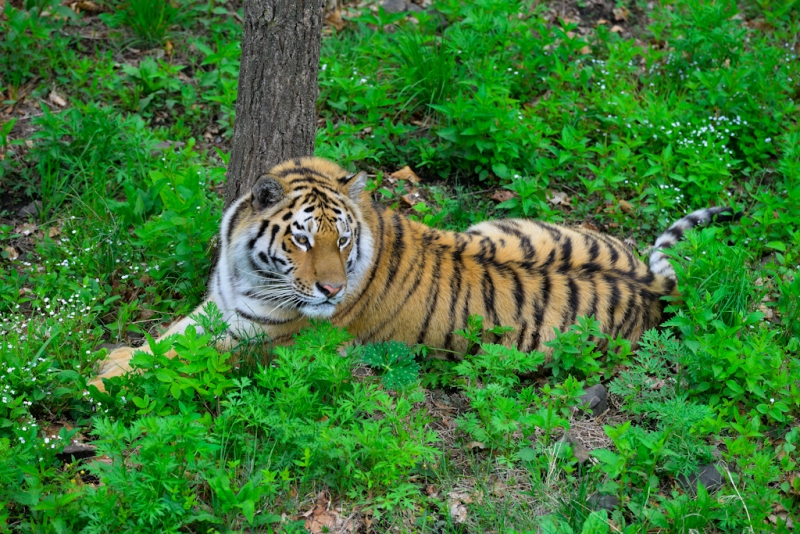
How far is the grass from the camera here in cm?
311

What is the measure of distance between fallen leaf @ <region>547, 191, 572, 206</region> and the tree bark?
181 centimetres

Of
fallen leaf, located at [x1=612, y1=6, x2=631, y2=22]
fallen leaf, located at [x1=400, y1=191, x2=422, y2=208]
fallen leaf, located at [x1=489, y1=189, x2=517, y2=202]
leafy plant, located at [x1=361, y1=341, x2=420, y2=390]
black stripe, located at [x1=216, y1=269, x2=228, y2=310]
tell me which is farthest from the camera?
fallen leaf, located at [x1=612, y1=6, x2=631, y2=22]

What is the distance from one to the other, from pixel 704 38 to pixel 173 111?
4259 mm

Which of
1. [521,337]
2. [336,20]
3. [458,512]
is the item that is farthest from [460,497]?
[336,20]

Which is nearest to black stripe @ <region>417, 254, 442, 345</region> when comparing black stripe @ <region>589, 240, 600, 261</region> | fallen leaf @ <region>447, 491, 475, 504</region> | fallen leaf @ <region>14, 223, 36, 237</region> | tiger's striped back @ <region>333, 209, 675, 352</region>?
tiger's striped back @ <region>333, 209, 675, 352</region>

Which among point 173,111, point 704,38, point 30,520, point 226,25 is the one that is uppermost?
point 704,38

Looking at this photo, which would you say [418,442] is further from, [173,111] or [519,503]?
[173,111]

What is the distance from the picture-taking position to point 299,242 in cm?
371

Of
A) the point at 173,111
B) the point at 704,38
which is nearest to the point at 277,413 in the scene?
the point at 173,111

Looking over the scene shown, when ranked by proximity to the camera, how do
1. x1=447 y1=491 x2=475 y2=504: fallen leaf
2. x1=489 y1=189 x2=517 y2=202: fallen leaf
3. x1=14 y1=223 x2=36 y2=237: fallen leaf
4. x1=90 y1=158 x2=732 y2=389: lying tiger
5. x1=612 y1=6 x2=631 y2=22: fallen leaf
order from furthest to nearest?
x1=612 y1=6 x2=631 y2=22: fallen leaf
x1=489 y1=189 x2=517 y2=202: fallen leaf
x1=14 y1=223 x2=36 y2=237: fallen leaf
x1=90 y1=158 x2=732 y2=389: lying tiger
x1=447 y1=491 x2=475 y2=504: fallen leaf

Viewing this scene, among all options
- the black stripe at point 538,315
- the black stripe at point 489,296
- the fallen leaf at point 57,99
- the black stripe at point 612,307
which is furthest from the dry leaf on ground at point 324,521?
the fallen leaf at point 57,99

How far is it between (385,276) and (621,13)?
4.41 m

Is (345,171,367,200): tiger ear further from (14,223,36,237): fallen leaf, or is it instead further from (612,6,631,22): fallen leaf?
(612,6,631,22): fallen leaf

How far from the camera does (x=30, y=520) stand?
2.92 meters
